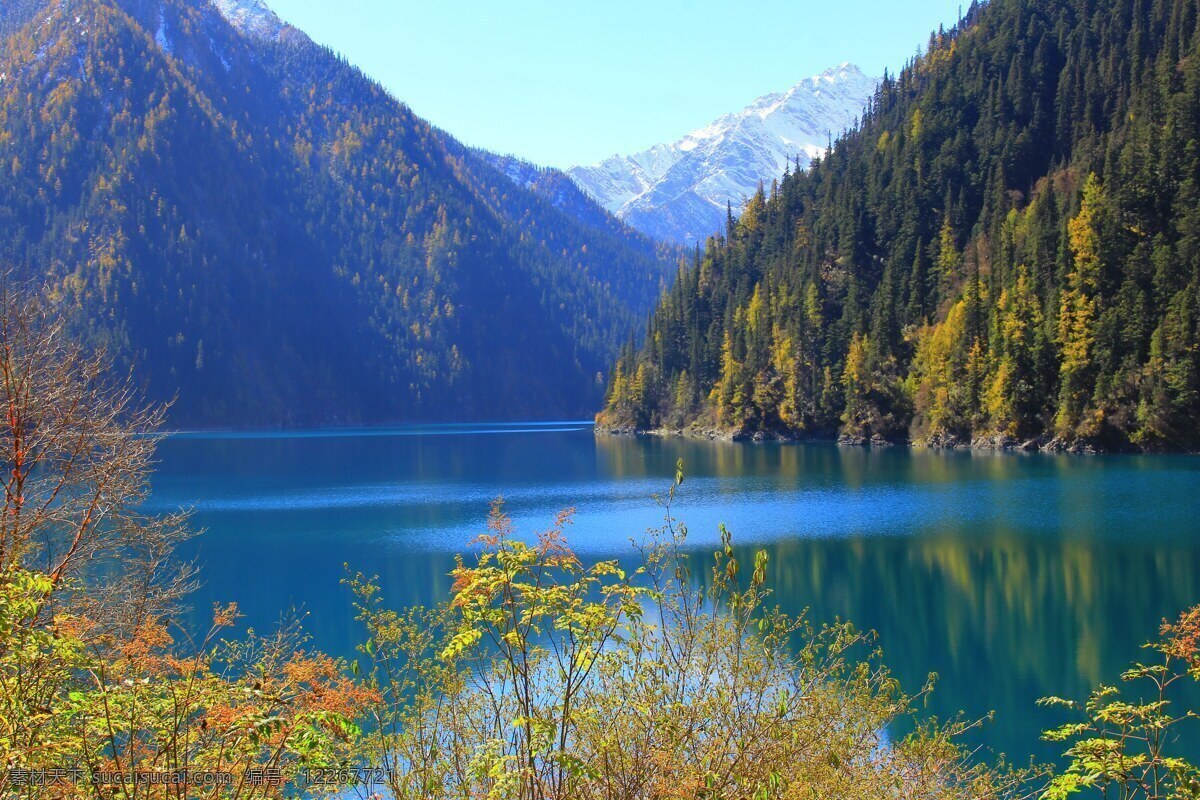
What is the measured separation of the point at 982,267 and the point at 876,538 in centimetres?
6677

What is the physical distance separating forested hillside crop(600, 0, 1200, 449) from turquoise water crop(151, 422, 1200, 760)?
843 cm

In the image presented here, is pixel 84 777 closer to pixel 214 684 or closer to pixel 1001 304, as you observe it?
pixel 214 684

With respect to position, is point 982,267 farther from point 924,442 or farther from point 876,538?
point 876,538

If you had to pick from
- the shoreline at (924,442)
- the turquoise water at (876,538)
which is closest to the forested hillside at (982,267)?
the shoreline at (924,442)

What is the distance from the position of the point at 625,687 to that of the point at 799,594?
20064 millimetres

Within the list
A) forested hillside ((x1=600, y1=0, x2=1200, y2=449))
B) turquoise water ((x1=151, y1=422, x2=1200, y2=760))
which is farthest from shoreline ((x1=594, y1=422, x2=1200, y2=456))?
turquoise water ((x1=151, y1=422, x2=1200, y2=760))

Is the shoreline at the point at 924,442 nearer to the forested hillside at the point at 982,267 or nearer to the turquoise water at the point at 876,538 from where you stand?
the forested hillside at the point at 982,267

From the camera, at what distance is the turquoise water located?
73.4ft

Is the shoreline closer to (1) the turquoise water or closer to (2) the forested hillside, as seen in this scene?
(2) the forested hillside

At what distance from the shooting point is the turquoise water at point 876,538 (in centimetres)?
2238

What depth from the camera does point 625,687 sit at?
28.2 ft

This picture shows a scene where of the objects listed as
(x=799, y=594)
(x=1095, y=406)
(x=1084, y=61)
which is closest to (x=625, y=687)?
(x=799, y=594)

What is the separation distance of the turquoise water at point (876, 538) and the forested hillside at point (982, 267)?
27.6 feet

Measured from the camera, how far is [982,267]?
95.6 metres
